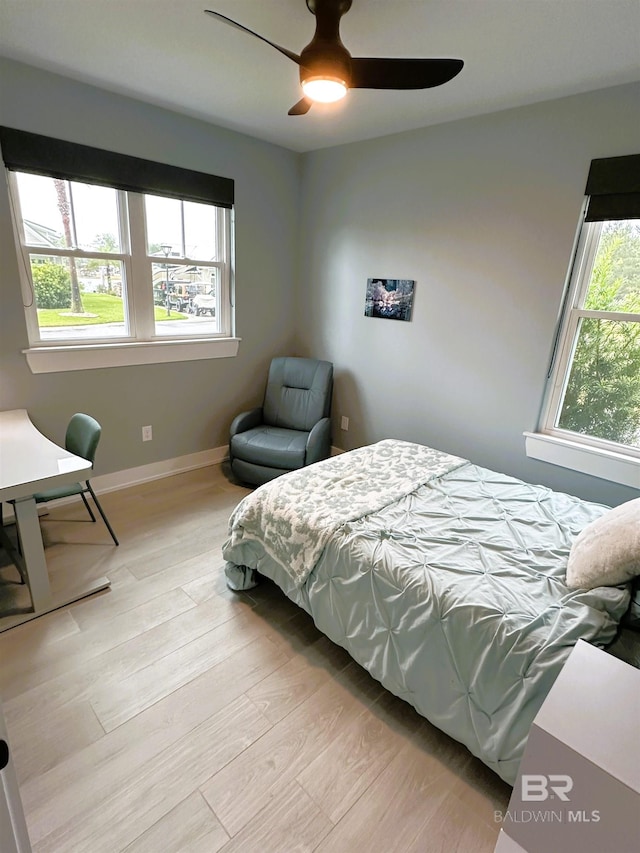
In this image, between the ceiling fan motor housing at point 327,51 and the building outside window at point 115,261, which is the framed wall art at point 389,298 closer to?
the building outside window at point 115,261

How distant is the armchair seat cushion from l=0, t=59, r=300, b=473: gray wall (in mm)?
528

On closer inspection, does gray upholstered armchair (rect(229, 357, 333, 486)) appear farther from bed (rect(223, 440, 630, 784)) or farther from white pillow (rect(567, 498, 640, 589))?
white pillow (rect(567, 498, 640, 589))

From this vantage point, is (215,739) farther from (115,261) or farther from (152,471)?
(115,261)

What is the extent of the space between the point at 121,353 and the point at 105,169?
114 cm

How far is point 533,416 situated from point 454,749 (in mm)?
1923

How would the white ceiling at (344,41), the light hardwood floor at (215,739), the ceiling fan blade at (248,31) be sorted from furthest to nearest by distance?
the white ceiling at (344,41) → the ceiling fan blade at (248,31) → the light hardwood floor at (215,739)

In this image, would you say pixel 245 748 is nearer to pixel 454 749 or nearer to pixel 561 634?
pixel 454 749

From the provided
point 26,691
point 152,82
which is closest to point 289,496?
point 26,691

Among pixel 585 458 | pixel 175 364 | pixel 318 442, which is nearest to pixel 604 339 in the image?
pixel 585 458

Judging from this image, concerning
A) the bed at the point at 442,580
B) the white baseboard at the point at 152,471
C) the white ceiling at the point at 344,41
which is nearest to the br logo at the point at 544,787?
the bed at the point at 442,580

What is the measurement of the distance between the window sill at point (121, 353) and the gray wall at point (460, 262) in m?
1.00

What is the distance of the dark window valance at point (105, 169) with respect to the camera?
241 cm

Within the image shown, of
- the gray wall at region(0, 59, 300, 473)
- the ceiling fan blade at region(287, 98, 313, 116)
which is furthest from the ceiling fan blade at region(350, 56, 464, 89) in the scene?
the gray wall at region(0, 59, 300, 473)

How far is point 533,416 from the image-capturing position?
2766mm
